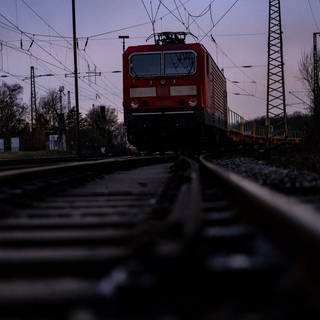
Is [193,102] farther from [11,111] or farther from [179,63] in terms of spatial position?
[11,111]

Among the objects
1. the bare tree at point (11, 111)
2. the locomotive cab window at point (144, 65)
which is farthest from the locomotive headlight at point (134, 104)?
the bare tree at point (11, 111)

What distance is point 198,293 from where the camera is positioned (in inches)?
79.0

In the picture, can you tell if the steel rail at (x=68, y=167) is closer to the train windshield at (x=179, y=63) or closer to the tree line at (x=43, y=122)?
the train windshield at (x=179, y=63)

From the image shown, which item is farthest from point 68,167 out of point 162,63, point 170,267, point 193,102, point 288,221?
point 162,63

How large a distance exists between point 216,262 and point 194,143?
16.0 metres

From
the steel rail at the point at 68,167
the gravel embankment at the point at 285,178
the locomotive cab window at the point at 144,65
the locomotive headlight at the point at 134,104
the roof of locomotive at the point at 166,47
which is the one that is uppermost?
the roof of locomotive at the point at 166,47

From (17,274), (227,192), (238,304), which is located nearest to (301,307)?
(238,304)

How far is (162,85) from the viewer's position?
16531mm

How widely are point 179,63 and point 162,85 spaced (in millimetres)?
830

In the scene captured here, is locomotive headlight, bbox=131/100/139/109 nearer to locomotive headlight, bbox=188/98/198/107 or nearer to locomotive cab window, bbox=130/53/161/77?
locomotive cab window, bbox=130/53/161/77

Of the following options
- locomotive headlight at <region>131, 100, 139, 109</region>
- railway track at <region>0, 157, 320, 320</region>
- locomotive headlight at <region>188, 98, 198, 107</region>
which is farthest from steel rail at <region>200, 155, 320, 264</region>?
locomotive headlight at <region>131, 100, 139, 109</region>

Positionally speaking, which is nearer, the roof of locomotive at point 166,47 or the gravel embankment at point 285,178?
the gravel embankment at point 285,178

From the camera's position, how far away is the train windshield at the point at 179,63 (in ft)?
53.9

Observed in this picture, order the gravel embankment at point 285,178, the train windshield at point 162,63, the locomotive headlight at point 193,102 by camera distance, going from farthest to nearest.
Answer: the train windshield at point 162,63
the locomotive headlight at point 193,102
the gravel embankment at point 285,178
